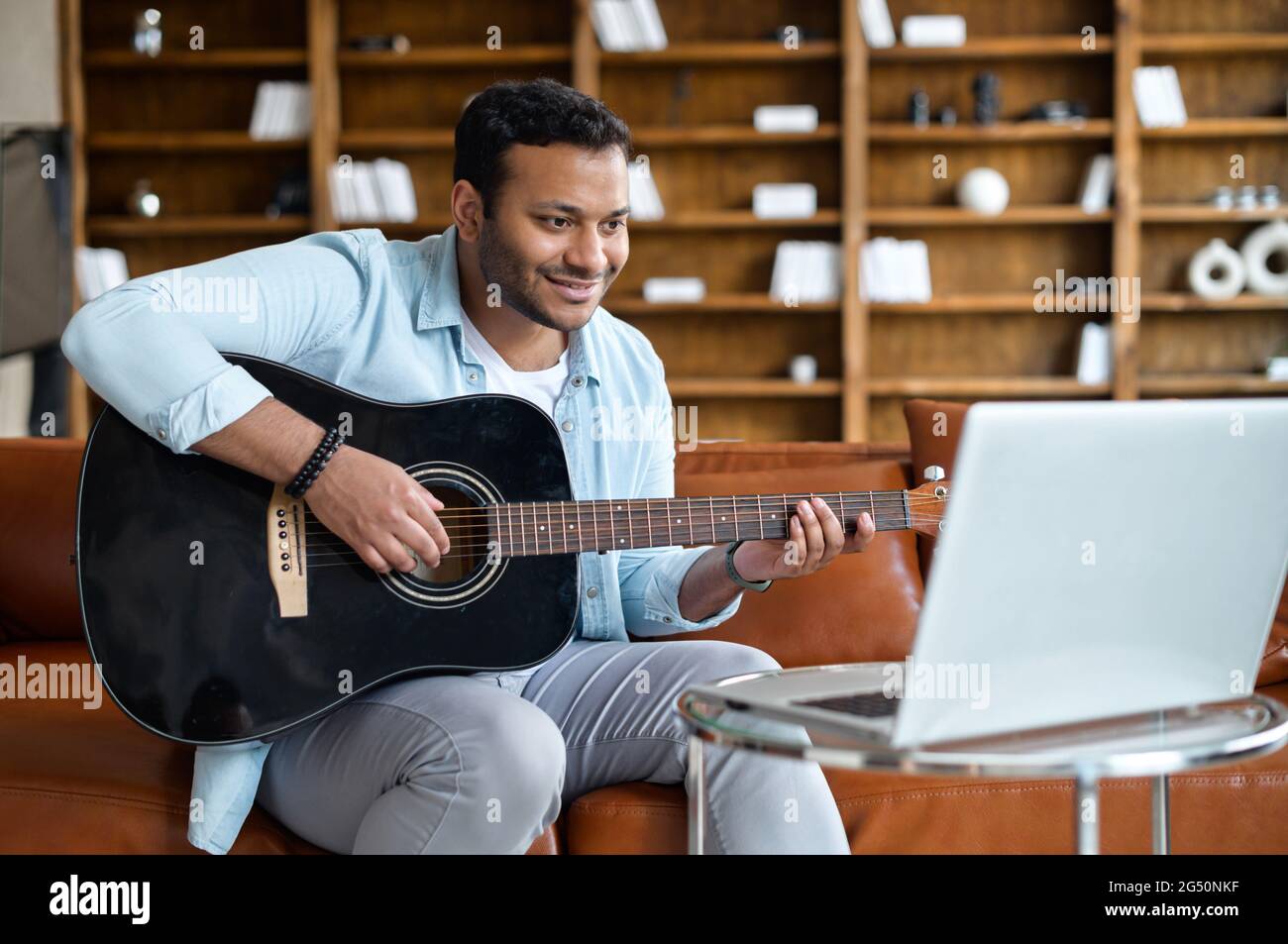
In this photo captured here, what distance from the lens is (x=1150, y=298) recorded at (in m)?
4.30

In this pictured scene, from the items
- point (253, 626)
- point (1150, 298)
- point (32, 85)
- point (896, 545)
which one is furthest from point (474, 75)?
point (253, 626)

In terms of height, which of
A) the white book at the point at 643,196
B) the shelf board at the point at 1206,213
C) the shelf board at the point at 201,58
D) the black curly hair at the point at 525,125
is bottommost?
the black curly hair at the point at 525,125

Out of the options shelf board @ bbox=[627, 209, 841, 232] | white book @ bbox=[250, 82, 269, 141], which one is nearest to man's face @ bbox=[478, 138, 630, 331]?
shelf board @ bbox=[627, 209, 841, 232]

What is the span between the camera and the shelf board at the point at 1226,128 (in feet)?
14.0

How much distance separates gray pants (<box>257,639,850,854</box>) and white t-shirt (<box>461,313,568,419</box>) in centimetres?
40

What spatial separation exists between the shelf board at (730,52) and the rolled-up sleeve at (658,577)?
2.84 metres

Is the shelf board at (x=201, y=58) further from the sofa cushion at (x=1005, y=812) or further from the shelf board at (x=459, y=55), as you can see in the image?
the sofa cushion at (x=1005, y=812)

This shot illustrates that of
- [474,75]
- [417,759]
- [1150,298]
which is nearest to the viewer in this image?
[417,759]

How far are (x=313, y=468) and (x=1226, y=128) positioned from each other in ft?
12.7

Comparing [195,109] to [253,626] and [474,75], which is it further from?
[253,626]

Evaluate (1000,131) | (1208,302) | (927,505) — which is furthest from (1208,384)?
(927,505)

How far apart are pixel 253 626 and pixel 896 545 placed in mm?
1017

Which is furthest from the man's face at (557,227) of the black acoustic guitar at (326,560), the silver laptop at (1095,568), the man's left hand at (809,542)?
the silver laptop at (1095,568)

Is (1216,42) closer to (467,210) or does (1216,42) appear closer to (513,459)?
(467,210)
